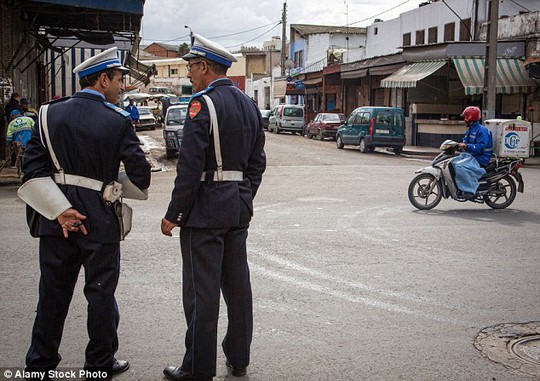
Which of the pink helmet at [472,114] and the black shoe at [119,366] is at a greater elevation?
the pink helmet at [472,114]

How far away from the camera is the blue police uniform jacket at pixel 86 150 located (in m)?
4.04

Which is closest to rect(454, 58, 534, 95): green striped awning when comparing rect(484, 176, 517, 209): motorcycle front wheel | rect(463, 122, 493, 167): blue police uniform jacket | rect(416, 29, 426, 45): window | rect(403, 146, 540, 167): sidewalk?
rect(403, 146, 540, 167): sidewalk

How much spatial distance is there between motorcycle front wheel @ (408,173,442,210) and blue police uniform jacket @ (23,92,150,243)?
26.6 feet

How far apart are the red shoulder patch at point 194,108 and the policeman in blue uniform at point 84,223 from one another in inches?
14.4

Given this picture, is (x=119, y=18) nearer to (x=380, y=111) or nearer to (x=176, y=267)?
(x=380, y=111)

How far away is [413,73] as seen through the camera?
100ft

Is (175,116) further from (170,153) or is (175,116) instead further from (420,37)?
(420,37)

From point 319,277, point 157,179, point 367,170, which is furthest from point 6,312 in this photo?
point 367,170

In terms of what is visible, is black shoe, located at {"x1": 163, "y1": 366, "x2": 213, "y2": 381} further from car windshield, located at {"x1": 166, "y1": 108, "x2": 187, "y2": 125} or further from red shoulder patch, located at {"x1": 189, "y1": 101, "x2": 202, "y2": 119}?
car windshield, located at {"x1": 166, "y1": 108, "x2": 187, "y2": 125}

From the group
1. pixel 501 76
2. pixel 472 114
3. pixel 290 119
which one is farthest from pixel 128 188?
pixel 290 119

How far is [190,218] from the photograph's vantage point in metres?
4.17

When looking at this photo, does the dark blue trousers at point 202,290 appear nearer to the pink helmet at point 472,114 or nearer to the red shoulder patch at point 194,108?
the red shoulder patch at point 194,108

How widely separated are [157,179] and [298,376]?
12837 millimetres

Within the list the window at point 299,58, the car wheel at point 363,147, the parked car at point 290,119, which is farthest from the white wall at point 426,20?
the window at point 299,58
